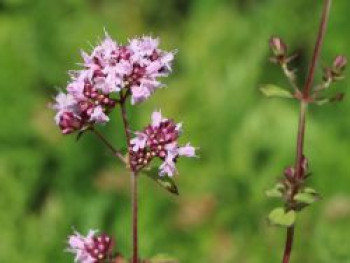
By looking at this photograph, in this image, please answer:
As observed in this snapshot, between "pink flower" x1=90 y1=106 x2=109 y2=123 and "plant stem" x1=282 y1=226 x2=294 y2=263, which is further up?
"pink flower" x1=90 y1=106 x2=109 y2=123

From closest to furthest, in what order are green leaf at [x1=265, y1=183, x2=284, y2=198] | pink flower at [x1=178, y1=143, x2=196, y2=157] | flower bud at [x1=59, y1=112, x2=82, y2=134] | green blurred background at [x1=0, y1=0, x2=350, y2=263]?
pink flower at [x1=178, y1=143, x2=196, y2=157] < flower bud at [x1=59, y1=112, x2=82, y2=134] < green leaf at [x1=265, y1=183, x2=284, y2=198] < green blurred background at [x1=0, y1=0, x2=350, y2=263]

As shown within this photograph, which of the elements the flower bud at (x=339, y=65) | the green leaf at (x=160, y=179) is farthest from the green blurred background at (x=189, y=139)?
the green leaf at (x=160, y=179)

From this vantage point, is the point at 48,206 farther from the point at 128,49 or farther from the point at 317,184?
the point at 128,49

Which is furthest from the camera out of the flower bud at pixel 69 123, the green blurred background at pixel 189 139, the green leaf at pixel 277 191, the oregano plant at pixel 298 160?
the green blurred background at pixel 189 139

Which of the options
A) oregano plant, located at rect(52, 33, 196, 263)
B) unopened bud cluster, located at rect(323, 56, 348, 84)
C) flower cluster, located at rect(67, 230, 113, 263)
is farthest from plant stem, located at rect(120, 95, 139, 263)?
unopened bud cluster, located at rect(323, 56, 348, 84)

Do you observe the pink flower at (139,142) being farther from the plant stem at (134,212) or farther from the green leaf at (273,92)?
the green leaf at (273,92)

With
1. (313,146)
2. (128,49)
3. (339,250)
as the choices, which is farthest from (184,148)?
(313,146)

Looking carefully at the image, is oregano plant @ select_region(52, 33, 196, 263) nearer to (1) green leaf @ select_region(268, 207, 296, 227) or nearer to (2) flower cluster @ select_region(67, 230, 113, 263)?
(2) flower cluster @ select_region(67, 230, 113, 263)
